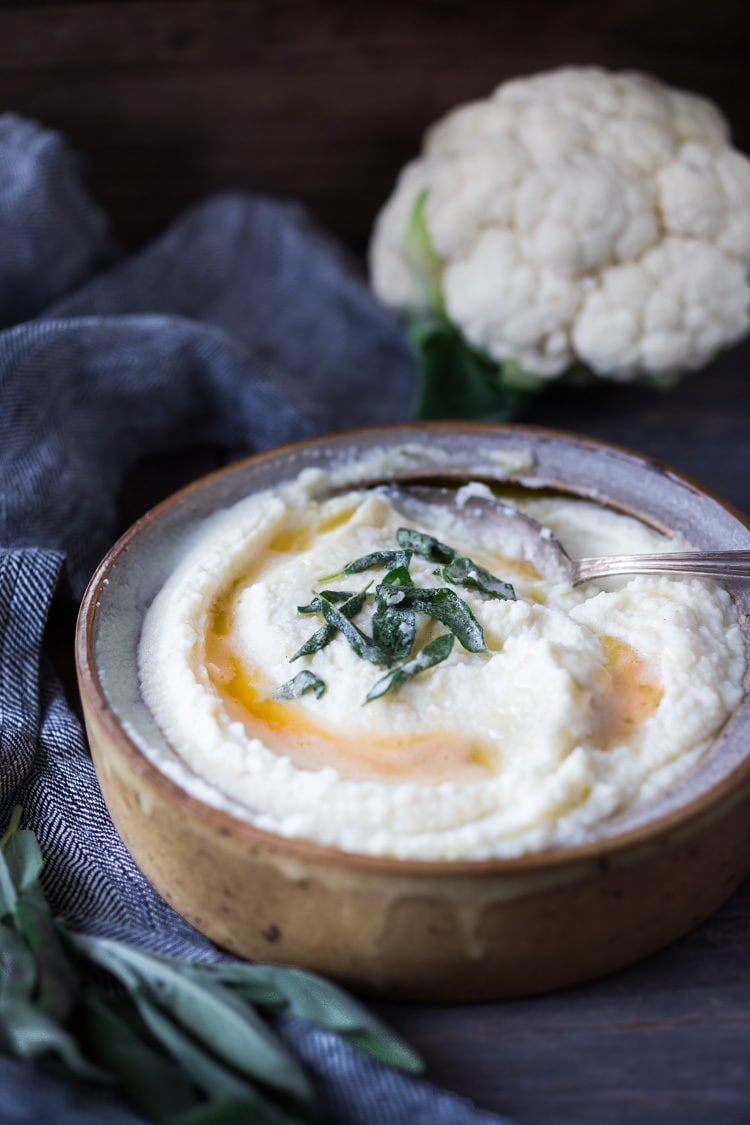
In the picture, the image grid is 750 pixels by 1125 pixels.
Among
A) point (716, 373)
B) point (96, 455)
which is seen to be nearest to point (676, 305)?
point (716, 373)

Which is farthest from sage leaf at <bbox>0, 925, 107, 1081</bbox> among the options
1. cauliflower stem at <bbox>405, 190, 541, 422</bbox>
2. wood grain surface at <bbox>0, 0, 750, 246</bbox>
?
wood grain surface at <bbox>0, 0, 750, 246</bbox>

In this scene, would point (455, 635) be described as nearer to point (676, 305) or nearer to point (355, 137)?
point (676, 305)

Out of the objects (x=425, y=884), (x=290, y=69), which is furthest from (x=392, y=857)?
(x=290, y=69)

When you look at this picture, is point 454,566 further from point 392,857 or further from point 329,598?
point 392,857

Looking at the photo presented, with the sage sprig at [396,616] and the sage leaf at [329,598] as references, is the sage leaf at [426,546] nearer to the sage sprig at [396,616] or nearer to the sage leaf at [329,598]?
the sage sprig at [396,616]

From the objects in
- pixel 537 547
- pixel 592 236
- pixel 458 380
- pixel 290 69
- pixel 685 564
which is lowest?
pixel 458 380
